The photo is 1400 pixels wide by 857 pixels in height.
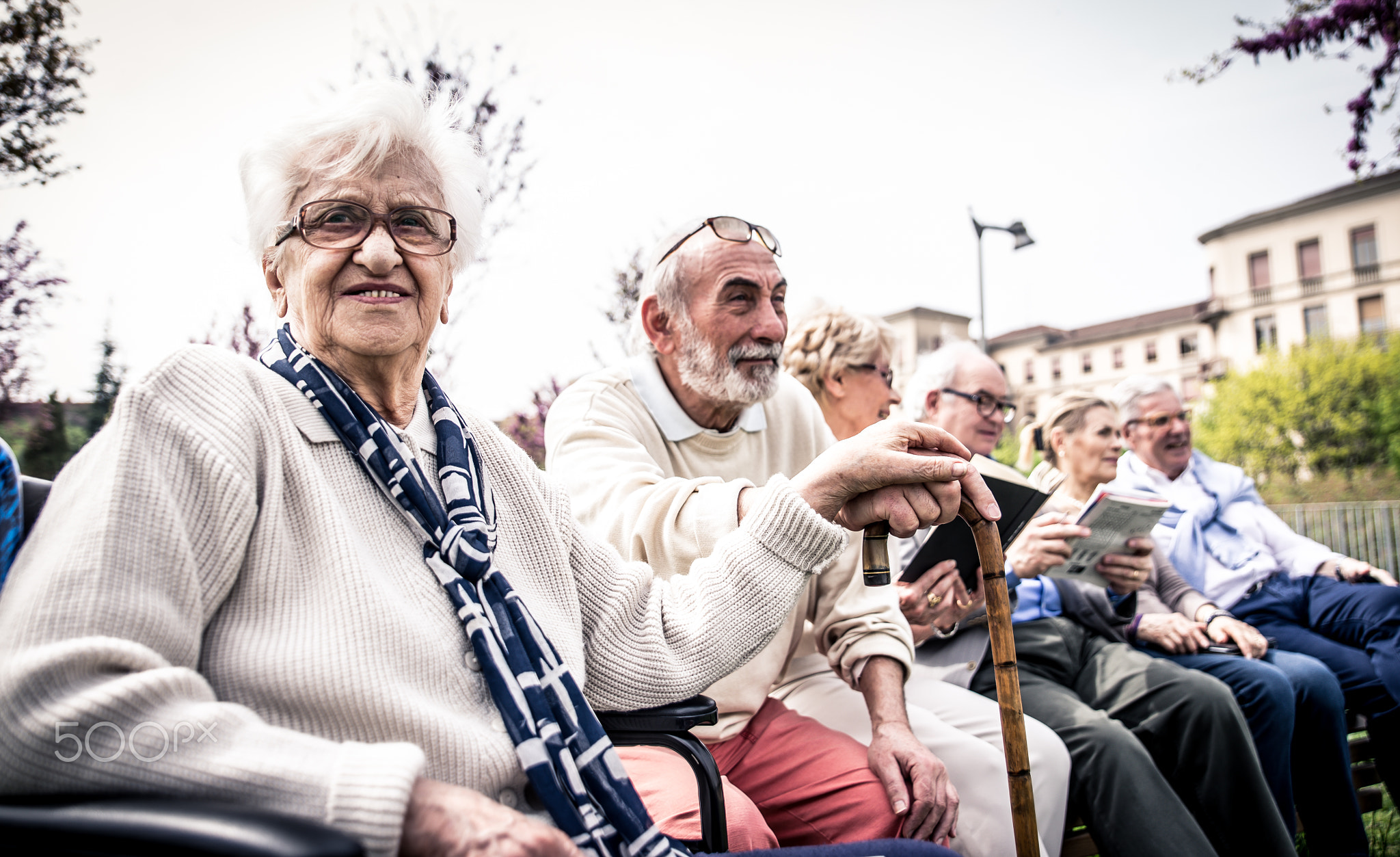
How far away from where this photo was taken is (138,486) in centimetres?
104

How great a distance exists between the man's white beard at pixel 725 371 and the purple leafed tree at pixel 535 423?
116 inches

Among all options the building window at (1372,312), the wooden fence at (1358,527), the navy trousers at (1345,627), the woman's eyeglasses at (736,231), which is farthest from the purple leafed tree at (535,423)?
the building window at (1372,312)

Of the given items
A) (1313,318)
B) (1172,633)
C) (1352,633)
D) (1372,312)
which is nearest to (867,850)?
(1172,633)

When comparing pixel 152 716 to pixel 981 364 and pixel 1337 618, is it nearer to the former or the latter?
pixel 981 364

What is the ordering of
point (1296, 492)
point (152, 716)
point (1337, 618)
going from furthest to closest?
1. point (1296, 492)
2. point (1337, 618)
3. point (152, 716)

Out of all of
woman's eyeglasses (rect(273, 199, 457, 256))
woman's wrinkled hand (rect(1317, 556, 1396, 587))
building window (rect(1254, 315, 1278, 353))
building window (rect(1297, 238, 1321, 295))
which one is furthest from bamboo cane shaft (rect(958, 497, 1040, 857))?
building window (rect(1297, 238, 1321, 295))

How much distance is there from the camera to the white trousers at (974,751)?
84.5 inches

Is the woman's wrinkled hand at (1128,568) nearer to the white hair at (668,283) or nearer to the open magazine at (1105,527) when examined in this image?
the open magazine at (1105,527)

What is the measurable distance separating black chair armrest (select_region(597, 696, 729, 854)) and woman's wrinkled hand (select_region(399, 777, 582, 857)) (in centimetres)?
47

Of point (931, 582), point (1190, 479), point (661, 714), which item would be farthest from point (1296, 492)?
point (661, 714)

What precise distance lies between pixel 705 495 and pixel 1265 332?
49850 mm

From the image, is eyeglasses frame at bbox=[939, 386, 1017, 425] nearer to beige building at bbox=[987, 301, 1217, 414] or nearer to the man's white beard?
the man's white beard

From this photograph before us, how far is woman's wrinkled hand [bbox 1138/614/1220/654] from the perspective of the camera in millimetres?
3391

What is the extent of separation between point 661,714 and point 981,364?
2.83 metres
